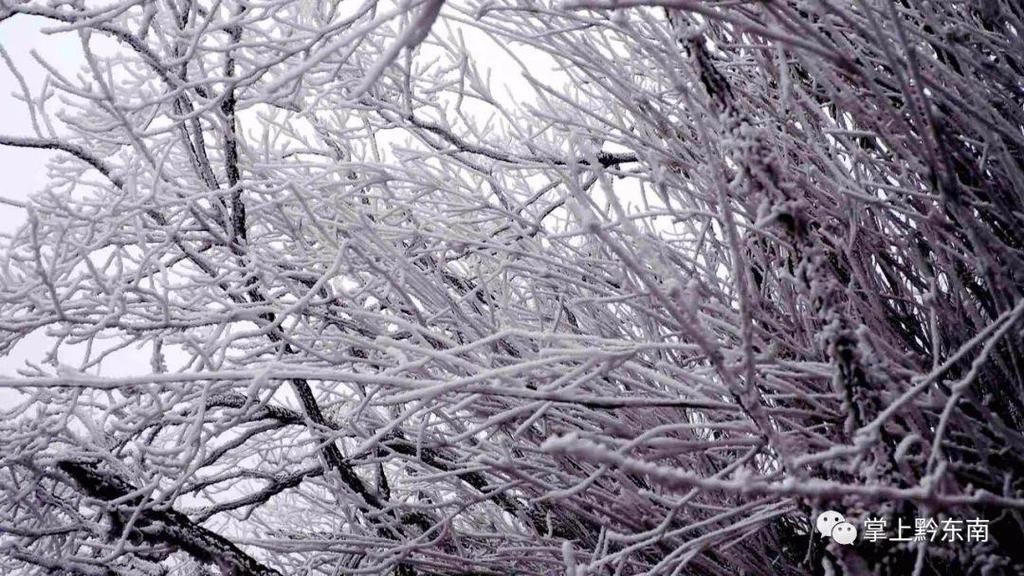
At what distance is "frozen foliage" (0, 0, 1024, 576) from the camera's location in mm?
1044

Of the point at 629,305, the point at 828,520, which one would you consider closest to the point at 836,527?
the point at 828,520

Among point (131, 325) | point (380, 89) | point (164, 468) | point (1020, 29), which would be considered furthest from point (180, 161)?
point (1020, 29)

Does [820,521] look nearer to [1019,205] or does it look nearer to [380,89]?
[1019,205]

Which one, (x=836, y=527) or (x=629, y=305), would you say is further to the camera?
(x=629, y=305)

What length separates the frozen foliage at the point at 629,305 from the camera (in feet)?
3.43

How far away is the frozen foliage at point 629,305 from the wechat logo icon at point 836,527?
22mm

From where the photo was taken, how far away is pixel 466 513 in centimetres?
361

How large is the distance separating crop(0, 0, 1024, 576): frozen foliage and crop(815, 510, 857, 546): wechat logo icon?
0.02m

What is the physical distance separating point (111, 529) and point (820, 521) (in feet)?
6.90

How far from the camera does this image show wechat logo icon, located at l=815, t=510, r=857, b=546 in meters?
1.06

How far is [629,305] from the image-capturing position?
6.68ft

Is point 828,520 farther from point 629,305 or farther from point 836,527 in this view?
point 629,305

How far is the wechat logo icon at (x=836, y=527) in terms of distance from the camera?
41.7 inches

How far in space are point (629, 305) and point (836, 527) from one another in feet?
3.32
